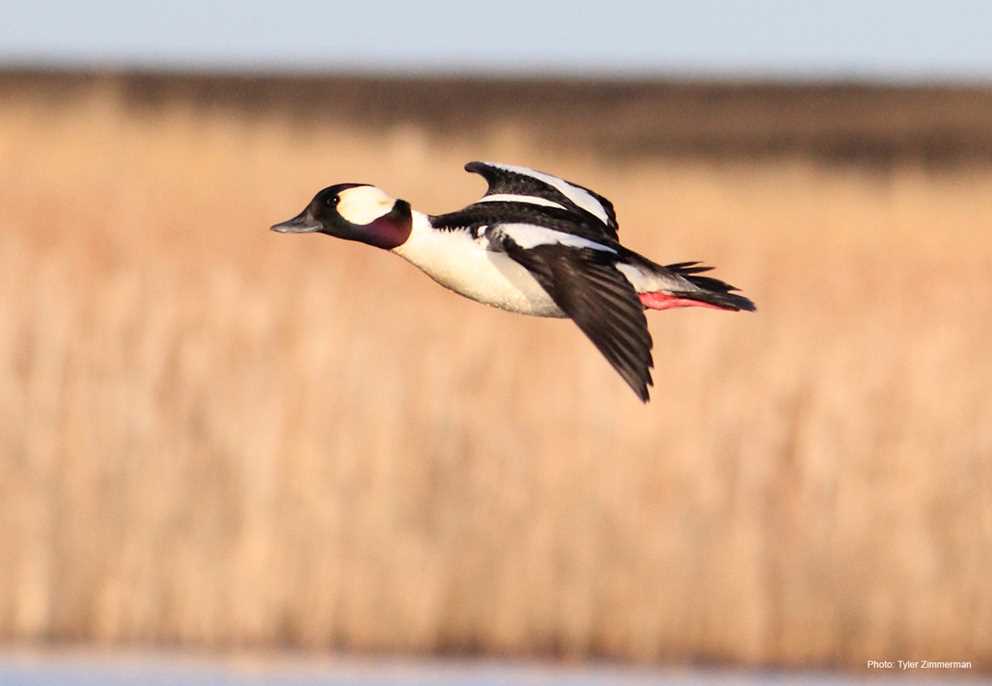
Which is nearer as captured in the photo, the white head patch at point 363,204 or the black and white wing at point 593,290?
the black and white wing at point 593,290

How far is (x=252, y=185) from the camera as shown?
874 centimetres

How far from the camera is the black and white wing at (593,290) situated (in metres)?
3.70

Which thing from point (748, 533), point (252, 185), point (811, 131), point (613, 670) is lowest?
point (613, 670)

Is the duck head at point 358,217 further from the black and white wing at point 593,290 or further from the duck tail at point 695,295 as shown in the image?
the duck tail at point 695,295

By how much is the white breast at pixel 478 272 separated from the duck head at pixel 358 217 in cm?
3

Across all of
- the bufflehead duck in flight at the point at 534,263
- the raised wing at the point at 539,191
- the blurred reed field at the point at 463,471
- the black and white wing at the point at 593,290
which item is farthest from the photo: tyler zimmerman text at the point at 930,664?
the black and white wing at the point at 593,290

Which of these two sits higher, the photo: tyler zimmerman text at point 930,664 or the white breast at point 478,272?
the white breast at point 478,272

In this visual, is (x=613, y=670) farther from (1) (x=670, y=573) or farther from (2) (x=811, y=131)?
(2) (x=811, y=131)

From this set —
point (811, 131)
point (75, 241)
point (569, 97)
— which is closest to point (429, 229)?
point (75, 241)

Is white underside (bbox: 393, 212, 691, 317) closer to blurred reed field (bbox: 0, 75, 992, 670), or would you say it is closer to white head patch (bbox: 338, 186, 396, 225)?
white head patch (bbox: 338, 186, 396, 225)

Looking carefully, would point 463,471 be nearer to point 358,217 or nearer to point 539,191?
point 539,191

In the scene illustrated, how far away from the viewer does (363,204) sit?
13.4 ft

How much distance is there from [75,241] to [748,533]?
262 centimetres

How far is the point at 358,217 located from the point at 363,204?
0.11 feet
